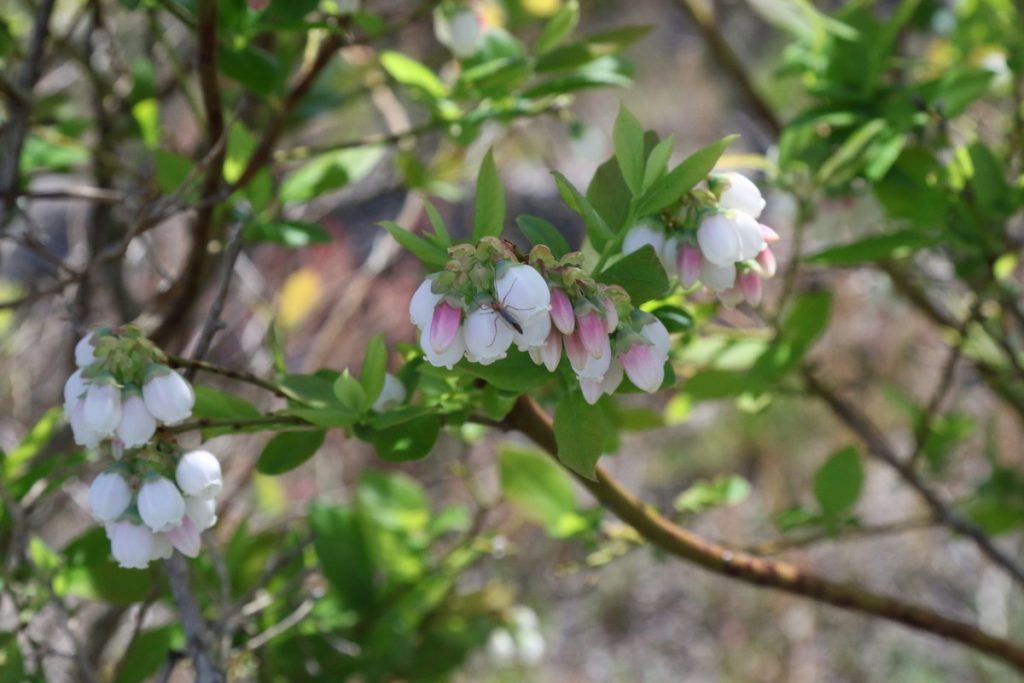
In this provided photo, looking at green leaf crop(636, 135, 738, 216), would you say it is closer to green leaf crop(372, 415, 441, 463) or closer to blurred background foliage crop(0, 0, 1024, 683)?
blurred background foliage crop(0, 0, 1024, 683)

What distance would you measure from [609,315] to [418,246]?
110 mm

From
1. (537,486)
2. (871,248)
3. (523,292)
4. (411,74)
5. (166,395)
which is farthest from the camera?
(537,486)

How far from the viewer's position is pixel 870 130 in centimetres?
89

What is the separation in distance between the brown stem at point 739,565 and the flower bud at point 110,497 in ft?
0.83

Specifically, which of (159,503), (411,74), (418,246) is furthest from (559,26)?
(159,503)

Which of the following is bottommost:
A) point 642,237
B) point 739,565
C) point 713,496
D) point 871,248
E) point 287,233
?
point 713,496

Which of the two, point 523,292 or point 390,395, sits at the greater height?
point 523,292

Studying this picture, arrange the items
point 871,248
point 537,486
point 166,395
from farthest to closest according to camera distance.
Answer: point 537,486 < point 871,248 < point 166,395

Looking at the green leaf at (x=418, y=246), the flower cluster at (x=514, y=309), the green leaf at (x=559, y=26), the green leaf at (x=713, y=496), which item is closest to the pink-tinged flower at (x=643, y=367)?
the flower cluster at (x=514, y=309)

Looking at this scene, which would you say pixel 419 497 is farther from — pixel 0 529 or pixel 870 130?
Answer: pixel 870 130

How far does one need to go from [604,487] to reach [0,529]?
597 millimetres

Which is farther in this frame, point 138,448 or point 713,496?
point 713,496

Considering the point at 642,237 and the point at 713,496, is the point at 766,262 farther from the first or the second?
the point at 713,496

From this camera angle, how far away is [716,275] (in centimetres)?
64
